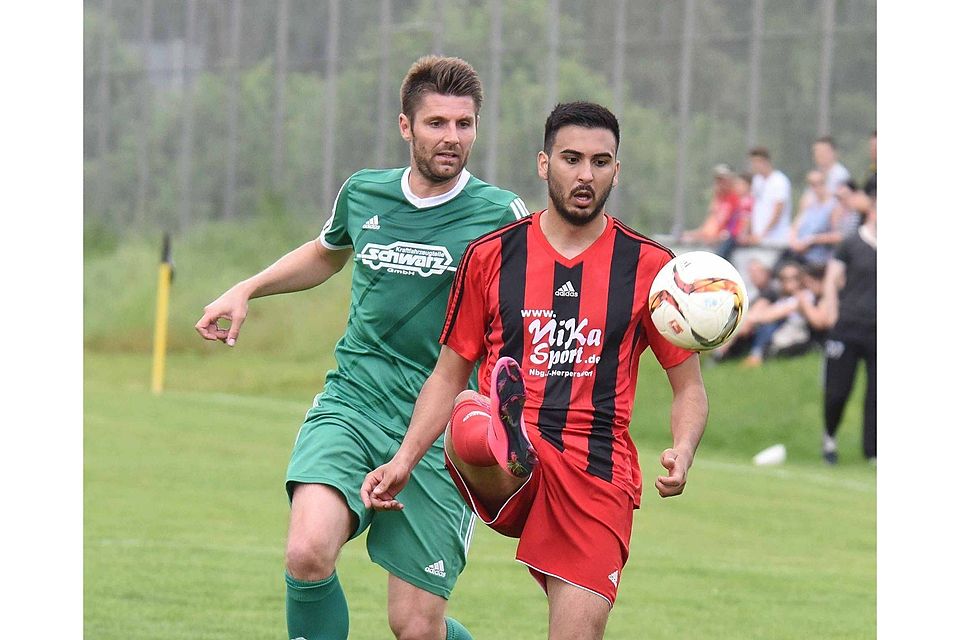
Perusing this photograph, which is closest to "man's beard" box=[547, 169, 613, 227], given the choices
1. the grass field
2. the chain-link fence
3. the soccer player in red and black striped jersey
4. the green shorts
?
the soccer player in red and black striped jersey

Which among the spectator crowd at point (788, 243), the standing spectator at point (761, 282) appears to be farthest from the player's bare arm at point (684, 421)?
the standing spectator at point (761, 282)

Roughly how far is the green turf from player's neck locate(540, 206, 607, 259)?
318 centimetres

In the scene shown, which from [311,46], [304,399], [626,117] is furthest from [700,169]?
[311,46]

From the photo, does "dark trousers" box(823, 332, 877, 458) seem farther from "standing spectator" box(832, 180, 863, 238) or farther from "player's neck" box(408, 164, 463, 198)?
"player's neck" box(408, 164, 463, 198)

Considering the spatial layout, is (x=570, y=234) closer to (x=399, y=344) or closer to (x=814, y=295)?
(x=399, y=344)

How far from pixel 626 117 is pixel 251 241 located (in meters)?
9.02

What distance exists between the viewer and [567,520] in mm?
5137

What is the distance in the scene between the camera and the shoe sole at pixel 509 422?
4.82 metres

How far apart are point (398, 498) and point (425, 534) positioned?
0.60ft

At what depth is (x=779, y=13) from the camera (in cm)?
2105

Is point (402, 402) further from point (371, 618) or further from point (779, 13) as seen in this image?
point (779, 13)

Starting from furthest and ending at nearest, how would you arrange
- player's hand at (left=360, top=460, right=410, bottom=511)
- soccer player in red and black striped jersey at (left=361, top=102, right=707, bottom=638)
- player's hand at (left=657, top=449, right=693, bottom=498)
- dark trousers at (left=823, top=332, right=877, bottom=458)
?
dark trousers at (left=823, top=332, right=877, bottom=458), player's hand at (left=360, top=460, right=410, bottom=511), soccer player in red and black striped jersey at (left=361, top=102, right=707, bottom=638), player's hand at (left=657, top=449, right=693, bottom=498)

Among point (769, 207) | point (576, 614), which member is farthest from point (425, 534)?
point (769, 207)

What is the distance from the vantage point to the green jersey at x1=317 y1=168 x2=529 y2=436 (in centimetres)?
604
